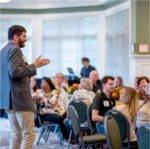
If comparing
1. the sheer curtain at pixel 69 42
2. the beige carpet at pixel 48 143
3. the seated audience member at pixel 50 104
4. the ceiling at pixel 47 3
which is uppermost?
the ceiling at pixel 47 3

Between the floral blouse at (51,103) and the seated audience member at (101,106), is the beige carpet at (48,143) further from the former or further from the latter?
the seated audience member at (101,106)

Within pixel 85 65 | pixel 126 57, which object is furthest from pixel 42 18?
pixel 126 57

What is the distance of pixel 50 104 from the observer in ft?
20.4

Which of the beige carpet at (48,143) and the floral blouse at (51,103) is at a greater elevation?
the floral blouse at (51,103)

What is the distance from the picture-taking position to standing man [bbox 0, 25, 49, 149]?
347 centimetres

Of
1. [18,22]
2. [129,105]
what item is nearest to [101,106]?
[129,105]

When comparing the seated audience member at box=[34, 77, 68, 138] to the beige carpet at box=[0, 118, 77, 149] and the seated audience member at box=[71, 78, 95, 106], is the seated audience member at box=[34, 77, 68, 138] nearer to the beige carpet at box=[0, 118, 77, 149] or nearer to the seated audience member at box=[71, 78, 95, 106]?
the beige carpet at box=[0, 118, 77, 149]

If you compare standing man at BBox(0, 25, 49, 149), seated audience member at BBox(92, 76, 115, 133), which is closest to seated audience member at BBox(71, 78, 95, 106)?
seated audience member at BBox(92, 76, 115, 133)

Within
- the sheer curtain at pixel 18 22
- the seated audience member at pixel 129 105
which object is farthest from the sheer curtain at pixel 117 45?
the seated audience member at pixel 129 105

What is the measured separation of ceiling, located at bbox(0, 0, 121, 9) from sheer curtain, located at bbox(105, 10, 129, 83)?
0.65 m

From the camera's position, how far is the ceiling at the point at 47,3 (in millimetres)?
11086

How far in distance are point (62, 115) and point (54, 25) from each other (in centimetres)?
644

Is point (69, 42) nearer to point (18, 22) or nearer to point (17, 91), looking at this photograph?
point (18, 22)

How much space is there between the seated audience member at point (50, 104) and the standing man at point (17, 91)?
2.40 m
